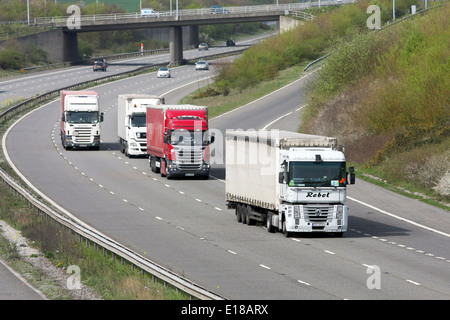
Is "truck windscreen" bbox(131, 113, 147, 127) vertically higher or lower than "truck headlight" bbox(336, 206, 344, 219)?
higher

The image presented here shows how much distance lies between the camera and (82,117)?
57.1 m

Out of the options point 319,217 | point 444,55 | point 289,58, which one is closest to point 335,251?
point 319,217

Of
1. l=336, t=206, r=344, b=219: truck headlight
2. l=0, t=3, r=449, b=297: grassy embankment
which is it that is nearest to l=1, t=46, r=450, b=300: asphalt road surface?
l=336, t=206, r=344, b=219: truck headlight

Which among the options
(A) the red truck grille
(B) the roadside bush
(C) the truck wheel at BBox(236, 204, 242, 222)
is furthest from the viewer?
(B) the roadside bush

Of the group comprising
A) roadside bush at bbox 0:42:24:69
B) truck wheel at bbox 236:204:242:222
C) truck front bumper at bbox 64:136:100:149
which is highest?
roadside bush at bbox 0:42:24:69

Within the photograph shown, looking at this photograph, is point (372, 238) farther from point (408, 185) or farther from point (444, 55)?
point (444, 55)

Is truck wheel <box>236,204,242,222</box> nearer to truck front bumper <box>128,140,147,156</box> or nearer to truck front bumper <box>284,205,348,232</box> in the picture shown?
truck front bumper <box>284,205,348,232</box>

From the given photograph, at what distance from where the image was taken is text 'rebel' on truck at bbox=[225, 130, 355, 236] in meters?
28.5

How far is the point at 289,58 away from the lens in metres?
96.5

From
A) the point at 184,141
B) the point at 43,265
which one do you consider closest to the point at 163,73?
the point at 184,141

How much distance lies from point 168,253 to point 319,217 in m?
5.39

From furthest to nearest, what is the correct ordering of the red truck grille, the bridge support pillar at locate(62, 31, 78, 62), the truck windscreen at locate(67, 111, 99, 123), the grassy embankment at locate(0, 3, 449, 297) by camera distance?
the bridge support pillar at locate(62, 31, 78, 62) → the truck windscreen at locate(67, 111, 99, 123) → the red truck grille → the grassy embankment at locate(0, 3, 449, 297)

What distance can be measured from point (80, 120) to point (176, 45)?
213 ft
